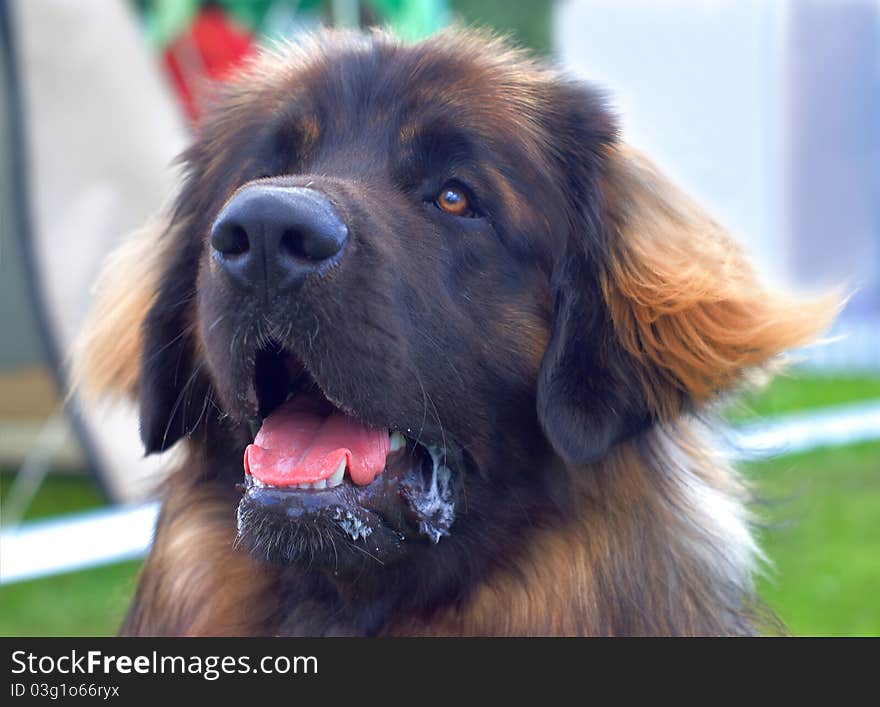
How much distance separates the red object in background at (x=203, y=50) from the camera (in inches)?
259

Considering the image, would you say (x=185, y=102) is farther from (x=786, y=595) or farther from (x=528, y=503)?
(x=528, y=503)

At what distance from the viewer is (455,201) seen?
2.51 meters

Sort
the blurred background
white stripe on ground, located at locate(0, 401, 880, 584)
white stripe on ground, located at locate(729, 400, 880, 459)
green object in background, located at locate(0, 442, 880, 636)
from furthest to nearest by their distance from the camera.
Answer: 1. white stripe on ground, located at locate(729, 400, 880, 459)
2. white stripe on ground, located at locate(0, 401, 880, 584)
3. the blurred background
4. green object in background, located at locate(0, 442, 880, 636)

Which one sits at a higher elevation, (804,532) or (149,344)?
(149,344)

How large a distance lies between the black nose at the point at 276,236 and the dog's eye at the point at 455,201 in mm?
349

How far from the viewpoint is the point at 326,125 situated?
2594 mm

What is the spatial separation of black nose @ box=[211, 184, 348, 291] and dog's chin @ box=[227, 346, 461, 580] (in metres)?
0.20

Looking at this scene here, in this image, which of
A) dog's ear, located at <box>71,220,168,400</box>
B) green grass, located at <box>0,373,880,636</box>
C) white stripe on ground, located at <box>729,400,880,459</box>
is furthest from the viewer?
white stripe on ground, located at <box>729,400,880,459</box>

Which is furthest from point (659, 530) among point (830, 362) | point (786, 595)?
point (830, 362)

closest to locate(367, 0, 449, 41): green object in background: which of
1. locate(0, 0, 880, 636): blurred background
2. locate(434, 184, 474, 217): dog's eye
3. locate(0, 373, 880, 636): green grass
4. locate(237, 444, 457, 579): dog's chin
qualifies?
locate(0, 0, 880, 636): blurred background

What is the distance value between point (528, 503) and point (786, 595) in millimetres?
3007

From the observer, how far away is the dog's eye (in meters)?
2.50

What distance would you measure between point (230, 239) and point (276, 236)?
0.34ft

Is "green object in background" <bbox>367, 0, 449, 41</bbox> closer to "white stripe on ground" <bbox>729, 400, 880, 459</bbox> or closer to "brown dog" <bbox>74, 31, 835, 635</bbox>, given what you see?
"white stripe on ground" <bbox>729, 400, 880, 459</bbox>
